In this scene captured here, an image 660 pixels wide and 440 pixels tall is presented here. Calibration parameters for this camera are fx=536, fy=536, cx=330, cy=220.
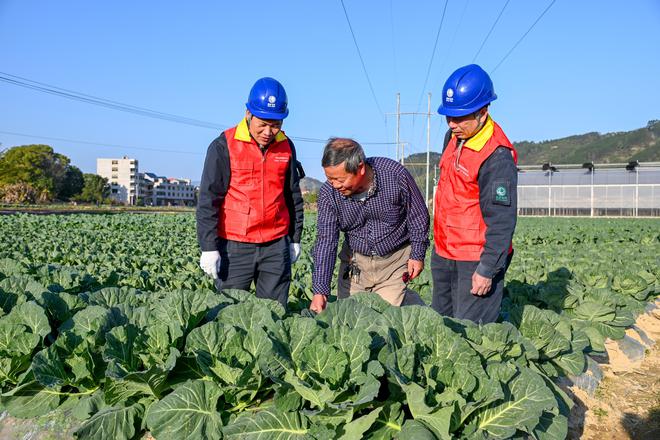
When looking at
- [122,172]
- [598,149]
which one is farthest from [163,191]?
[598,149]

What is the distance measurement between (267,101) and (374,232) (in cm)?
107

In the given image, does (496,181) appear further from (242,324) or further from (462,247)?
(242,324)

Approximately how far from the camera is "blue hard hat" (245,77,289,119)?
3334 millimetres

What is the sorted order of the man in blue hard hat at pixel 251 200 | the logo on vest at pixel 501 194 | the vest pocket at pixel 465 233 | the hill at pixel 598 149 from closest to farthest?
the logo on vest at pixel 501 194, the vest pocket at pixel 465 233, the man in blue hard hat at pixel 251 200, the hill at pixel 598 149

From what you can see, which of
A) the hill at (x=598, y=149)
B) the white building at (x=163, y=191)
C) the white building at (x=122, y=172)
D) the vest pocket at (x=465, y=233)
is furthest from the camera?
the white building at (x=163, y=191)

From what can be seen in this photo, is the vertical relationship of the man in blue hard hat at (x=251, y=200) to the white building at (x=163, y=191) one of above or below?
below

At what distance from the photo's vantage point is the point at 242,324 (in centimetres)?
256

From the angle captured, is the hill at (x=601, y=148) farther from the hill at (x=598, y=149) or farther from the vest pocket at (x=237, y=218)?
the vest pocket at (x=237, y=218)

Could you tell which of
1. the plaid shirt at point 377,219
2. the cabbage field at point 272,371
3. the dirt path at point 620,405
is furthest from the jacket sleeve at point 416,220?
the dirt path at point 620,405

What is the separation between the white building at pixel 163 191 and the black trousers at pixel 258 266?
108m

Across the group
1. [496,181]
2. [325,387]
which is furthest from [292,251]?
[325,387]

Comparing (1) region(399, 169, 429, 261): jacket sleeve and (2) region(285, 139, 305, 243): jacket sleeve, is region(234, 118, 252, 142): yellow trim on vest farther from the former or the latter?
(1) region(399, 169, 429, 261): jacket sleeve

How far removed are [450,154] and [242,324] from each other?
1.58 metres

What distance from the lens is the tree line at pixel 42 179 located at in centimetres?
5331
